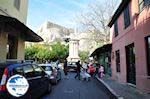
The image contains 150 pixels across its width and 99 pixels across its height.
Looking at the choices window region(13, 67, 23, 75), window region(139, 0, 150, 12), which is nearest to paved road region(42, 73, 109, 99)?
window region(13, 67, 23, 75)

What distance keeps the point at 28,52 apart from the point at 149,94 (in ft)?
162

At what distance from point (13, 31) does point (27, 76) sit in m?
7.58

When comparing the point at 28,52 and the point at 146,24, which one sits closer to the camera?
the point at 146,24

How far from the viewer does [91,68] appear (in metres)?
25.3

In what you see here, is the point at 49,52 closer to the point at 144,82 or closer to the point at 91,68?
the point at 91,68

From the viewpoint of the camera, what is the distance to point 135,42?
1306cm

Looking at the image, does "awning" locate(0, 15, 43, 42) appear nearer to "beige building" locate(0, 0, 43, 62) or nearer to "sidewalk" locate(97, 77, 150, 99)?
"beige building" locate(0, 0, 43, 62)

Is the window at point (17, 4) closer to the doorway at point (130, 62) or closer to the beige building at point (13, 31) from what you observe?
the beige building at point (13, 31)

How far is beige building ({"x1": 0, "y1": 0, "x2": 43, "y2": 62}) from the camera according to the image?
546 inches

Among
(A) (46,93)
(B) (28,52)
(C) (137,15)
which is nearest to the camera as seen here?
(A) (46,93)

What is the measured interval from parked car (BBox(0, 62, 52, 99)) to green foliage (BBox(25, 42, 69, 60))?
47.5m

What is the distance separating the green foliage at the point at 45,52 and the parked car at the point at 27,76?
47.5 metres

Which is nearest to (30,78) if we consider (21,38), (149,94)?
(149,94)

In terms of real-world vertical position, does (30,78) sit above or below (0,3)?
below
